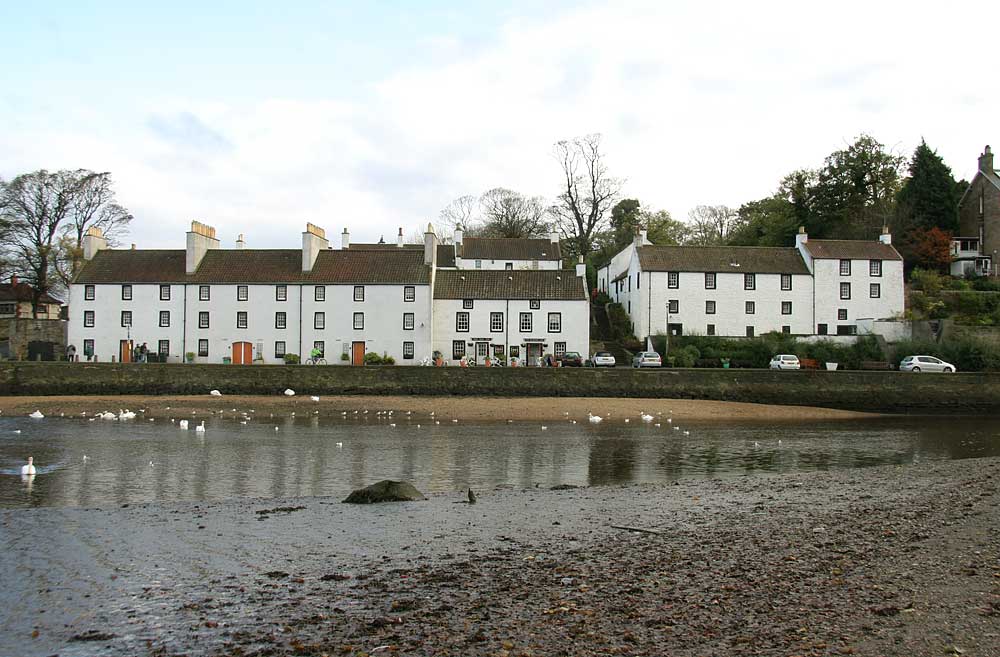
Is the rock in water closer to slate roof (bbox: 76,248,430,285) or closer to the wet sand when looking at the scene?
the wet sand

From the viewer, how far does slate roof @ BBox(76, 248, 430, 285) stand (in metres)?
55.4

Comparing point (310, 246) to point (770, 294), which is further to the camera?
point (770, 294)

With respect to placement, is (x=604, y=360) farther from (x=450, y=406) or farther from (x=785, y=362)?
(x=450, y=406)

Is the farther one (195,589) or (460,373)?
(460,373)

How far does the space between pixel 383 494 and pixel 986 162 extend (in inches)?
2769

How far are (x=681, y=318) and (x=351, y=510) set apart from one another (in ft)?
154

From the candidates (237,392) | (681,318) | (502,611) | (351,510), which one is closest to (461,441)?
(351,510)

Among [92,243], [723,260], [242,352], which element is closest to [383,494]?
[242,352]

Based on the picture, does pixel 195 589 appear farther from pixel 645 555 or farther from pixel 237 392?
pixel 237 392

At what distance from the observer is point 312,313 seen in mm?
54938

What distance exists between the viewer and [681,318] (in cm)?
5825

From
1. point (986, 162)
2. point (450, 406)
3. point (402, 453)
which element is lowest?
point (402, 453)

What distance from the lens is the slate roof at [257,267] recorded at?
182 ft

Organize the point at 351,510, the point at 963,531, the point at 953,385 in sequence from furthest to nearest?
the point at 953,385
the point at 351,510
the point at 963,531
